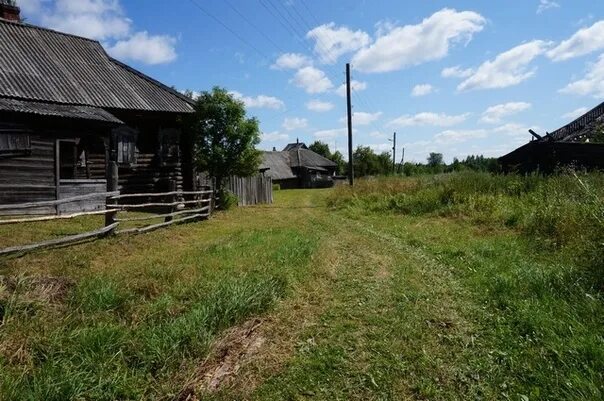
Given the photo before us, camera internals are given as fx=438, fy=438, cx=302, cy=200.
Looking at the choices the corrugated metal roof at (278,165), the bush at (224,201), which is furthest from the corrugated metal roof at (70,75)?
the corrugated metal roof at (278,165)

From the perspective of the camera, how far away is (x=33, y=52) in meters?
15.4

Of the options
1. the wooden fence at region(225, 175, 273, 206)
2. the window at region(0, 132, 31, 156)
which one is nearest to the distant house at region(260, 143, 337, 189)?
the wooden fence at region(225, 175, 273, 206)

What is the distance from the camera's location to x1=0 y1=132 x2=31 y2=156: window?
39.5 ft

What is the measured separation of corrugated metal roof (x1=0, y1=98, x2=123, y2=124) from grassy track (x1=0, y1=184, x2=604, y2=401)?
20.3ft

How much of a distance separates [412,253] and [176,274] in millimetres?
4526

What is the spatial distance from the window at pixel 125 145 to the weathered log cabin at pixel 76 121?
4 cm

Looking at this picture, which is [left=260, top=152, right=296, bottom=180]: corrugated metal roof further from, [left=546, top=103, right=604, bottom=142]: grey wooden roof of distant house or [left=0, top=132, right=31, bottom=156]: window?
[left=0, top=132, right=31, bottom=156]: window

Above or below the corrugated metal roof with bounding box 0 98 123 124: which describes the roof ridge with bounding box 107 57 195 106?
above

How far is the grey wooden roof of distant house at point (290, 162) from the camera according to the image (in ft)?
176

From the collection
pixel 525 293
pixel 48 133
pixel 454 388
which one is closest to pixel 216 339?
pixel 454 388

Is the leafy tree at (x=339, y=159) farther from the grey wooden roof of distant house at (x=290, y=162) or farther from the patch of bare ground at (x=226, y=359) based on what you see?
the patch of bare ground at (x=226, y=359)

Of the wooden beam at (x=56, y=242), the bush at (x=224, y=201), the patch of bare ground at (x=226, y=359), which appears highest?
the bush at (x=224, y=201)

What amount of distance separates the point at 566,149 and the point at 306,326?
2564 centimetres

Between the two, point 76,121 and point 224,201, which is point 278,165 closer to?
point 224,201
